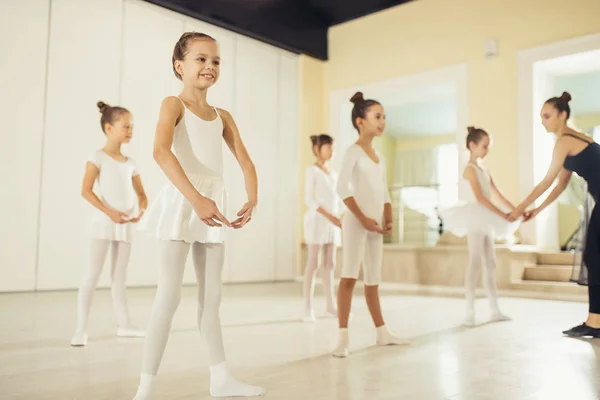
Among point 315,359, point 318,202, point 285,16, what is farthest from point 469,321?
point 285,16

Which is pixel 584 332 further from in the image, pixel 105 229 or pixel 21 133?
pixel 21 133

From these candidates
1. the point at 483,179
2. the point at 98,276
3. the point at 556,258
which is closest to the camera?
the point at 98,276

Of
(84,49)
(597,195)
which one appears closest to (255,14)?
(84,49)

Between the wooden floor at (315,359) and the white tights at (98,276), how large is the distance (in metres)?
0.13

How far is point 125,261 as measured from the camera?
283 cm

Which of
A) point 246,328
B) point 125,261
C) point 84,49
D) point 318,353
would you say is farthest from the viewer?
point 84,49

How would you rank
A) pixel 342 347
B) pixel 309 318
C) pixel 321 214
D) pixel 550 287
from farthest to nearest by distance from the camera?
pixel 550 287
pixel 321 214
pixel 309 318
pixel 342 347

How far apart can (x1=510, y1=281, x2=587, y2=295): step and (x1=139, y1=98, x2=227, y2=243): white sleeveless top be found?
168 inches

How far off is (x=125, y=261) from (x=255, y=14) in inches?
198

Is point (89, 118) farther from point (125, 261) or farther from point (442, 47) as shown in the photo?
point (442, 47)

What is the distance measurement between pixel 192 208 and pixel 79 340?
1.32m

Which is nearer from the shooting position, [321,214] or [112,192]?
[112,192]

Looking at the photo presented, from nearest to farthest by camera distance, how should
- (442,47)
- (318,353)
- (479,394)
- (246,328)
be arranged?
(479,394) → (318,353) → (246,328) → (442,47)

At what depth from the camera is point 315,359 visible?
86.5 inches
